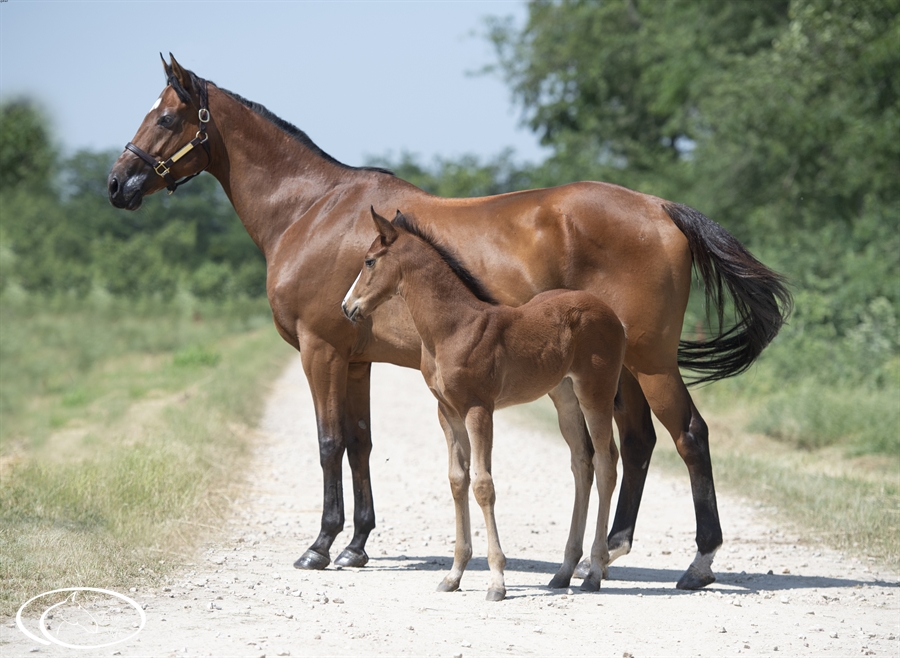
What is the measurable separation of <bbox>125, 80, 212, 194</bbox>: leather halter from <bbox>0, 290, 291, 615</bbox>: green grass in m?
2.23

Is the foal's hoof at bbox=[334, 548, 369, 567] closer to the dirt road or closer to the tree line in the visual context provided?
the dirt road

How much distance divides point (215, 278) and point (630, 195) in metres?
34.6

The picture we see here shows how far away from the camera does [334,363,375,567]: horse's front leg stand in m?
6.36

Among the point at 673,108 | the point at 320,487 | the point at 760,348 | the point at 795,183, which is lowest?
the point at 320,487

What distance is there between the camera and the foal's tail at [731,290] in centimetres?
603

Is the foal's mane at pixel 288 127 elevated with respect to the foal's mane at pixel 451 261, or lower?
elevated

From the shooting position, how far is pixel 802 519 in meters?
7.56

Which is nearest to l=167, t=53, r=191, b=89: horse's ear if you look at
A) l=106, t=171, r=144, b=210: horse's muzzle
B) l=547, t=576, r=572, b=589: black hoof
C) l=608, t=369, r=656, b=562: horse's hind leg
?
l=106, t=171, r=144, b=210: horse's muzzle

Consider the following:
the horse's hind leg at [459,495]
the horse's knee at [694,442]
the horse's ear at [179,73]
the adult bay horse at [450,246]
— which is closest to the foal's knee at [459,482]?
the horse's hind leg at [459,495]

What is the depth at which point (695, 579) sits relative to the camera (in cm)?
573

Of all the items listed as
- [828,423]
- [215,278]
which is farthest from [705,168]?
[215,278]

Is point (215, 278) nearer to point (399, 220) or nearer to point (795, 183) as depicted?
point (795, 183)

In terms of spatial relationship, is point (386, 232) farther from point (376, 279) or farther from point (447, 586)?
point (447, 586)

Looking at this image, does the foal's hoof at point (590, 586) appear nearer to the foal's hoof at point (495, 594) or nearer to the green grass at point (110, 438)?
the foal's hoof at point (495, 594)
